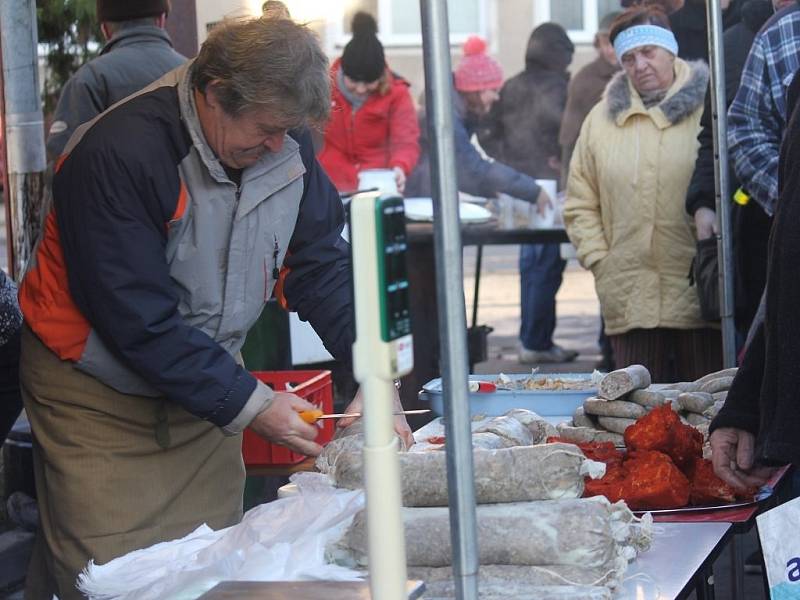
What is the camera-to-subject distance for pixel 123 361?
112 inches

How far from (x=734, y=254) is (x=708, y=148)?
0.43 meters

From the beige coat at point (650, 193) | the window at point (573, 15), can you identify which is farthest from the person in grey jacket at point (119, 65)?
the window at point (573, 15)

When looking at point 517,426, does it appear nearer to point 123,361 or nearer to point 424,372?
point 123,361

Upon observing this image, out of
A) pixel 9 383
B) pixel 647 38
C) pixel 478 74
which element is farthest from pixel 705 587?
pixel 478 74

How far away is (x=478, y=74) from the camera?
8.05m

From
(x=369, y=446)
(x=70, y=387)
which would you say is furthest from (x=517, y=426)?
(x=369, y=446)

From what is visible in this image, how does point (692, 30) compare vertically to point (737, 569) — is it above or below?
above

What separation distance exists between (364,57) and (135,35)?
9.74ft

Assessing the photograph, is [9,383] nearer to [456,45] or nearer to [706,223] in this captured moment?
[706,223]

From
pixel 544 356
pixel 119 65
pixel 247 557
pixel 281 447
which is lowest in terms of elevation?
pixel 544 356

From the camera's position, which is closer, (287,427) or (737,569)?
(287,427)

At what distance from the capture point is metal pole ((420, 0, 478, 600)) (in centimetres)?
175

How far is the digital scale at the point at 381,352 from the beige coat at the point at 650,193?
12.6 feet

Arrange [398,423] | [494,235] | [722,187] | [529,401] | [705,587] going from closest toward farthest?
[705,587]
[398,423]
[529,401]
[722,187]
[494,235]
